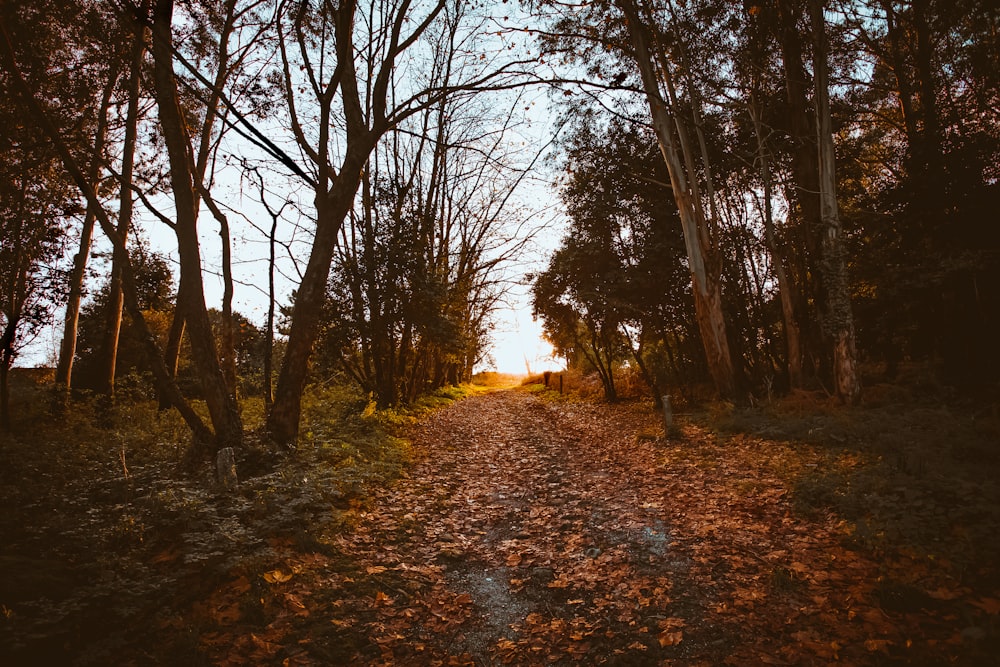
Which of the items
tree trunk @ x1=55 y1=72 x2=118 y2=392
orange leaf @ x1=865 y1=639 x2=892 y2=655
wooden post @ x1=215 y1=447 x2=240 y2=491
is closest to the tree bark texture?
wooden post @ x1=215 y1=447 x2=240 y2=491

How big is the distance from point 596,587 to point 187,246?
23.8 ft

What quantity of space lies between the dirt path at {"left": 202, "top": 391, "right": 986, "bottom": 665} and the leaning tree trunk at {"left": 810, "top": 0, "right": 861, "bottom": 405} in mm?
4970

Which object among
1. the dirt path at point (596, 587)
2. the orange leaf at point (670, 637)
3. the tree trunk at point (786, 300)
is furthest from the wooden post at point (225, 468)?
the tree trunk at point (786, 300)

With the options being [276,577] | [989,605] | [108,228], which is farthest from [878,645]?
[108,228]

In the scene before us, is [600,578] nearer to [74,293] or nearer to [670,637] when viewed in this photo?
[670,637]

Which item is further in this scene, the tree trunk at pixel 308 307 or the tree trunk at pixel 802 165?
the tree trunk at pixel 802 165

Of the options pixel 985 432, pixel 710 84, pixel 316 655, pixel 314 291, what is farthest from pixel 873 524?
pixel 710 84

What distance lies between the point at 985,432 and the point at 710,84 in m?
10.6

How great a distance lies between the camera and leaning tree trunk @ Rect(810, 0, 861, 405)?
1062cm

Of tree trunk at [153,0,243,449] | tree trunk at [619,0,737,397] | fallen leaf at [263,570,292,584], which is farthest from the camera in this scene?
tree trunk at [619,0,737,397]

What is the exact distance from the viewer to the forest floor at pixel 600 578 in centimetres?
330

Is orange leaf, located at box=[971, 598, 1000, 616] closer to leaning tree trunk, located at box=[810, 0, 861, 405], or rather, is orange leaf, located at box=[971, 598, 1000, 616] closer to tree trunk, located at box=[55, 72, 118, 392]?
leaning tree trunk, located at box=[810, 0, 861, 405]

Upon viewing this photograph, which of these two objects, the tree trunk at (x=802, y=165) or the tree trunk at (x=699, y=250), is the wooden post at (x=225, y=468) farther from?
the tree trunk at (x=802, y=165)

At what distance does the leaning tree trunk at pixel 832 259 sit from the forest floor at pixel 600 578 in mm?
3331
